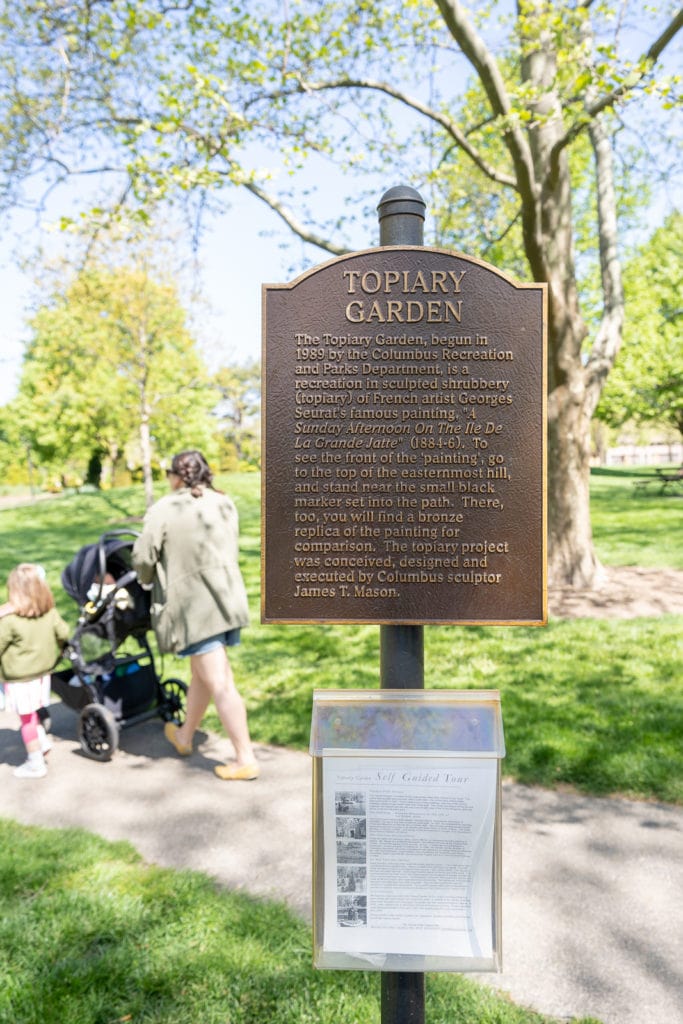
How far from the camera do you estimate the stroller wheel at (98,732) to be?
5410mm

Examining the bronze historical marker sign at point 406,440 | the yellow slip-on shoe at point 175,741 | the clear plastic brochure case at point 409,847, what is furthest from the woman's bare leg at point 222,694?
the clear plastic brochure case at point 409,847

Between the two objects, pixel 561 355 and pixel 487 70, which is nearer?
pixel 487 70

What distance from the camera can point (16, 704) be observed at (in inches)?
209

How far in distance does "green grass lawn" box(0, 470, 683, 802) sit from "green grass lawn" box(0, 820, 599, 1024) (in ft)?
6.71

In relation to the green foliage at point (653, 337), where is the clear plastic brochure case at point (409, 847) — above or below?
below

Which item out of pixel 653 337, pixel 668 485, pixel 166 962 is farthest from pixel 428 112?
pixel 653 337

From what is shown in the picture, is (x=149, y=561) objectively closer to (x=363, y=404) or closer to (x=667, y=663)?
(x=363, y=404)

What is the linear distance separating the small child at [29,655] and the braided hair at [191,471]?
1321mm

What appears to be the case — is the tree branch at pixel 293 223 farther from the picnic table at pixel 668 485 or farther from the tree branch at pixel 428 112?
the picnic table at pixel 668 485

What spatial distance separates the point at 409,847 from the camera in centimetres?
246

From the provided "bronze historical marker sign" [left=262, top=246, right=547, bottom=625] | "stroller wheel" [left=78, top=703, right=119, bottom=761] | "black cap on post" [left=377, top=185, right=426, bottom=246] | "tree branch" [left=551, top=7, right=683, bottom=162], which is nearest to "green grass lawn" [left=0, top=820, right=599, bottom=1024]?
"stroller wheel" [left=78, top=703, right=119, bottom=761]

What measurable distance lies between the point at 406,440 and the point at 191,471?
103 inches

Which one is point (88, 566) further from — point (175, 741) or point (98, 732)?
point (175, 741)

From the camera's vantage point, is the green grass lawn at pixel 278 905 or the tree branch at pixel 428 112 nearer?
the green grass lawn at pixel 278 905
